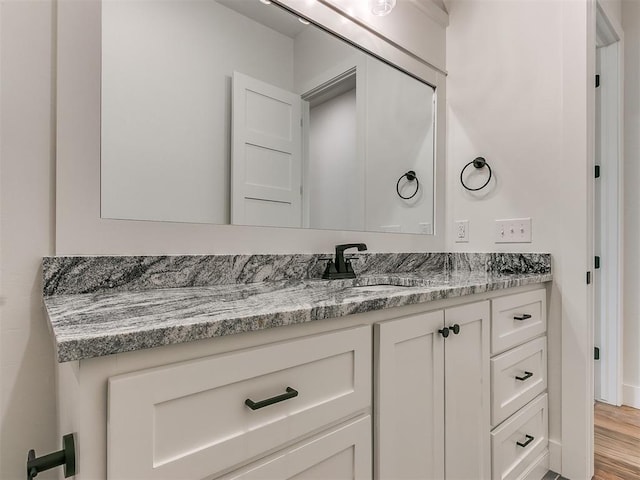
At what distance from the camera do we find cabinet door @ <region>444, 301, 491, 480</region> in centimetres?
111

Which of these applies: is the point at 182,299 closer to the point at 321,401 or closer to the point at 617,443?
the point at 321,401

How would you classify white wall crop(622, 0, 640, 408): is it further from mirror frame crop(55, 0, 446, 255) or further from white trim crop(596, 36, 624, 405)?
mirror frame crop(55, 0, 446, 255)

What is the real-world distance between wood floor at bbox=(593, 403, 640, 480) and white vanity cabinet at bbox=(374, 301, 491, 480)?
79cm

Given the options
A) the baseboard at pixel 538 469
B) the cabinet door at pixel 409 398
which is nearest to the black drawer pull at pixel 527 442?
the baseboard at pixel 538 469

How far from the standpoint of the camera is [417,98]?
6.55ft

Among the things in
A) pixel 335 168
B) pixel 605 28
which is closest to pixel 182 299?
pixel 335 168

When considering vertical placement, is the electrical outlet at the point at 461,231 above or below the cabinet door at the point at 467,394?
above

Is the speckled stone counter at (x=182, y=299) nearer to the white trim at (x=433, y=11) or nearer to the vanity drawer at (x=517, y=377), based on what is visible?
the vanity drawer at (x=517, y=377)

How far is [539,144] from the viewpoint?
171 cm

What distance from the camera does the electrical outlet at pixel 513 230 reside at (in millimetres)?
1727

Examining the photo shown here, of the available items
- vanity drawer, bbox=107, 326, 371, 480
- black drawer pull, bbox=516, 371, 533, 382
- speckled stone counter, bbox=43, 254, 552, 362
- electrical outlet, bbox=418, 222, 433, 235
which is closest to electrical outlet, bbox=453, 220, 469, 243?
electrical outlet, bbox=418, 222, 433, 235

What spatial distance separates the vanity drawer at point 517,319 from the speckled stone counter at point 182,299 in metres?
0.06

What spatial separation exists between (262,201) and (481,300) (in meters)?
0.82

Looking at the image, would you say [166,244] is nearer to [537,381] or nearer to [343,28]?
[343,28]
